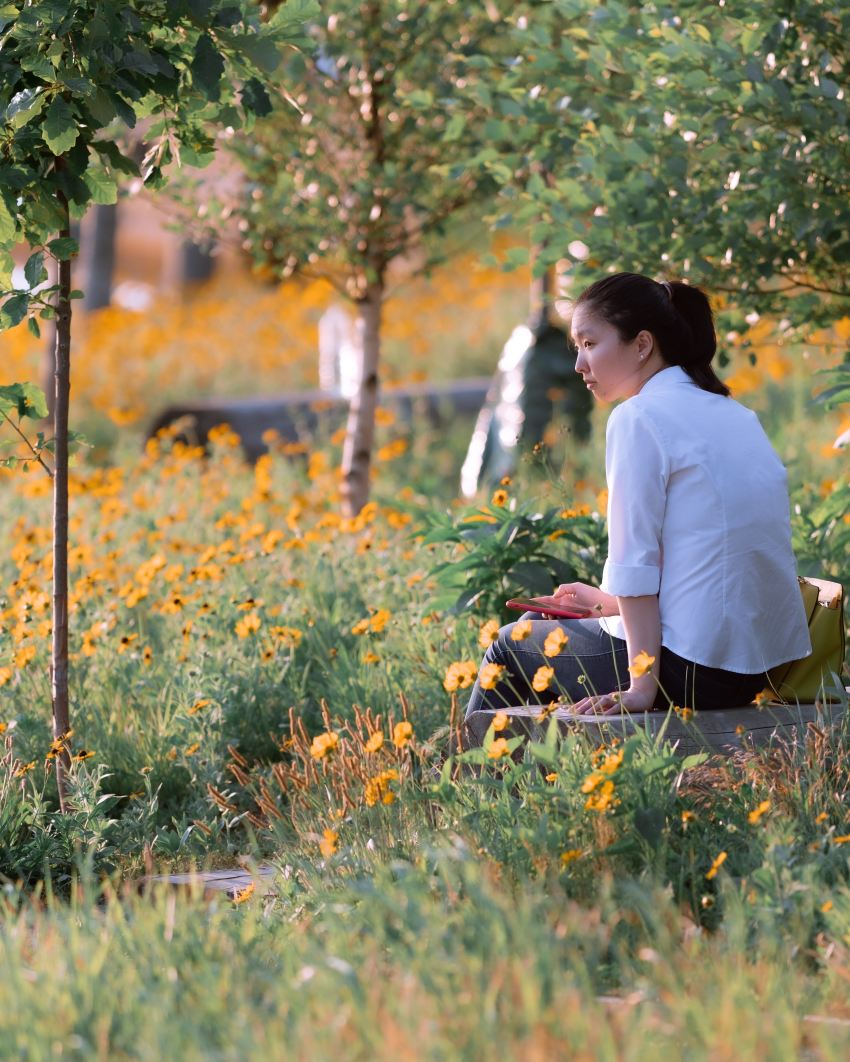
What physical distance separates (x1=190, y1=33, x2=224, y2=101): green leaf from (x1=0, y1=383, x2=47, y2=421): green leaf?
2.85 ft

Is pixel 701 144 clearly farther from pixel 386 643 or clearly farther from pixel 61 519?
pixel 61 519

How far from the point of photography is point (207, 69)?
3438mm

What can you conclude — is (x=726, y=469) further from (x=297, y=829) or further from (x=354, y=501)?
(x=354, y=501)

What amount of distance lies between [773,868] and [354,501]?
14.8ft

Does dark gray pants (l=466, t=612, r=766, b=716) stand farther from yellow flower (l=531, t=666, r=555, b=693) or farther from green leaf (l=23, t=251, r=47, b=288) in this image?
green leaf (l=23, t=251, r=47, b=288)

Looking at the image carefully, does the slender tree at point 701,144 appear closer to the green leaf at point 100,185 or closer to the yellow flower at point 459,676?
the green leaf at point 100,185

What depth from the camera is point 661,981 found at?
7.57 feet

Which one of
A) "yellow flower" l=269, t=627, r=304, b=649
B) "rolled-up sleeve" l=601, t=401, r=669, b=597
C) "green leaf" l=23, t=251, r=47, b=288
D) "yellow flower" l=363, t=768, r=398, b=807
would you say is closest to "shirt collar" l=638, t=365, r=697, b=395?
"rolled-up sleeve" l=601, t=401, r=669, b=597

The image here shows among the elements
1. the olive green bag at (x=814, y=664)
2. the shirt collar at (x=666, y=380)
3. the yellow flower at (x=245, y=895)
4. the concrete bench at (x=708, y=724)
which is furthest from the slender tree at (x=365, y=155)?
the yellow flower at (x=245, y=895)

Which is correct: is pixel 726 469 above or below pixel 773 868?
above

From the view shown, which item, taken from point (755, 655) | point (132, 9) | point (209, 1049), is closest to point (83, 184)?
point (132, 9)

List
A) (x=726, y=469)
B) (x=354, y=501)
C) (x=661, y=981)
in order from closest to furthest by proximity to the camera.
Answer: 1. (x=661, y=981)
2. (x=726, y=469)
3. (x=354, y=501)

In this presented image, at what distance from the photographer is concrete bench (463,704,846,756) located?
319 cm

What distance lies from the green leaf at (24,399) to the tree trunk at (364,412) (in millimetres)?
3197
